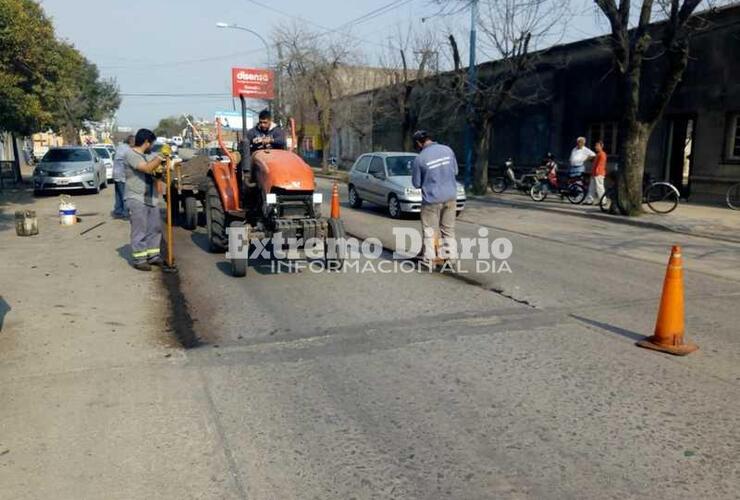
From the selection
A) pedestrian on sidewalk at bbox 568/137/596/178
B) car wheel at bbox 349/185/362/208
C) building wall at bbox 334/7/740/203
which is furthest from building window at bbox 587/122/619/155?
car wheel at bbox 349/185/362/208

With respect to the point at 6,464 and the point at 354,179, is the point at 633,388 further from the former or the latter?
the point at 354,179

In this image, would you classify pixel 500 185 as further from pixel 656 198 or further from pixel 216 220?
pixel 216 220

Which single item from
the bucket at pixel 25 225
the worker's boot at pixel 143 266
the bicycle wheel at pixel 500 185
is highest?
the bicycle wheel at pixel 500 185

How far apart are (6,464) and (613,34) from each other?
49.4 ft

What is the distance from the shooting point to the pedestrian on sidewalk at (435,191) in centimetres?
870

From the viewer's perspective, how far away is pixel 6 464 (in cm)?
344

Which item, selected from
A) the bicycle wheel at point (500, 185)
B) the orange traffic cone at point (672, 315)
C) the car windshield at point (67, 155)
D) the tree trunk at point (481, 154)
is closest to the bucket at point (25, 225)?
the car windshield at point (67, 155)

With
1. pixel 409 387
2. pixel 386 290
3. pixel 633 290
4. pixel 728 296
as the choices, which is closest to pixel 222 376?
pixel 409 387

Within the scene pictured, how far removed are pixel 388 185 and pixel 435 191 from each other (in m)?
6.15

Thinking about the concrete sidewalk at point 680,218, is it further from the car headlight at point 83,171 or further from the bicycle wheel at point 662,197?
the car headlight at point 83,171

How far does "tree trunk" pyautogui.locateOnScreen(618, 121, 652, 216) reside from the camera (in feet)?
47.6

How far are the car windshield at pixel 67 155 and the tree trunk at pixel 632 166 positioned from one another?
17132mm

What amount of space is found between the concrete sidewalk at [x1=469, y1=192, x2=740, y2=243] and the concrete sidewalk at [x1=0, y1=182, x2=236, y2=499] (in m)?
10.9

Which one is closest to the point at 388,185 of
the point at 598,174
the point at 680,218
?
the point at 598,174
